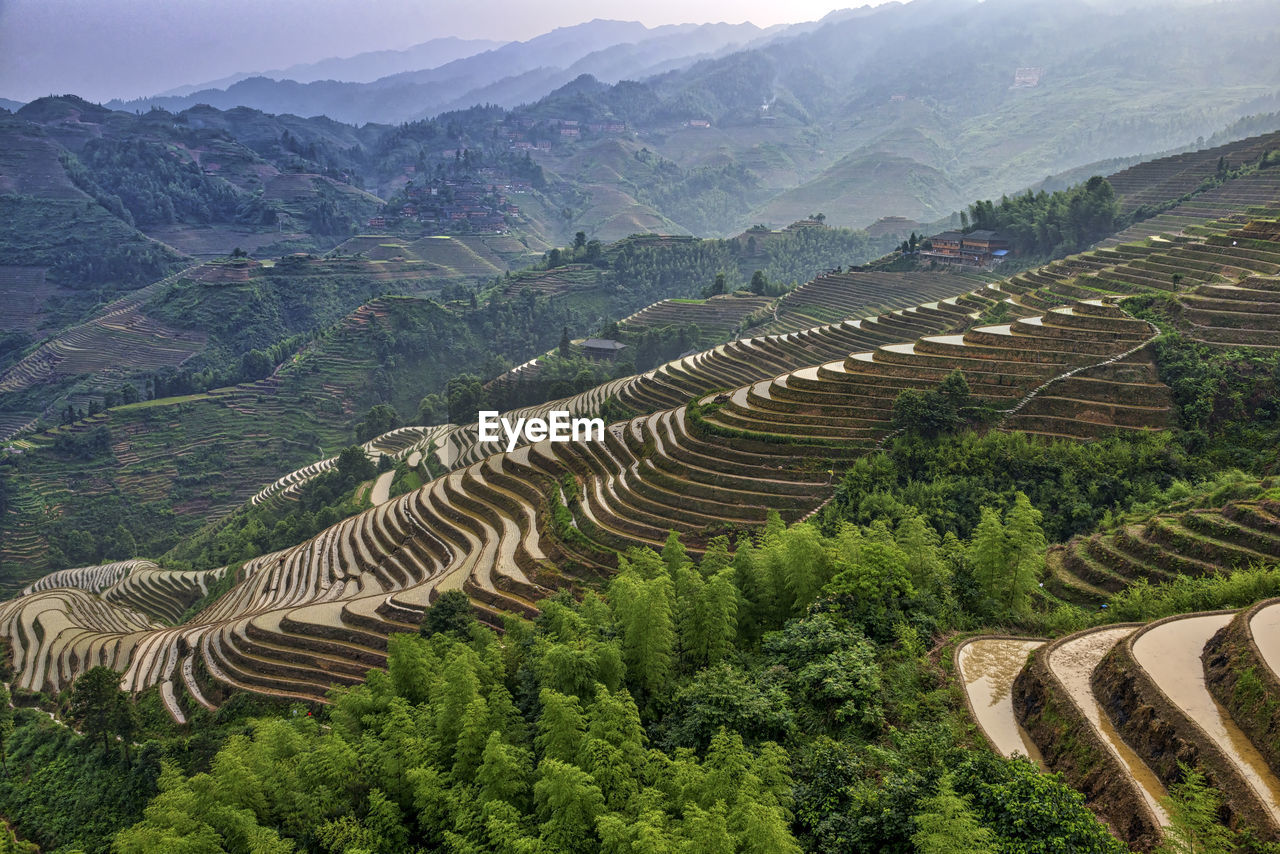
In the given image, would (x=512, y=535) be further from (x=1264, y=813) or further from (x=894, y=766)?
(x=1264, y=813)

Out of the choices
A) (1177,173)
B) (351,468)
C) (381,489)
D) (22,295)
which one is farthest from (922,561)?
(22,295)

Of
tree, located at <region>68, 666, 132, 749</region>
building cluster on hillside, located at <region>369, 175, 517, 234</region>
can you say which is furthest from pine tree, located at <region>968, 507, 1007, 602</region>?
building cluster on hillside, located at <region>369, 175, 517, 234</region>

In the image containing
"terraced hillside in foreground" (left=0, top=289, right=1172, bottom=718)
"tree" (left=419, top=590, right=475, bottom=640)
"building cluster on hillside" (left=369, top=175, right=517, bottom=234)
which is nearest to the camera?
"tree" (left=419, top=590, right=475, bottom=640)

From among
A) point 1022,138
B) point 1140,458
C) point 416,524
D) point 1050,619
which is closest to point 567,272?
point 416,524

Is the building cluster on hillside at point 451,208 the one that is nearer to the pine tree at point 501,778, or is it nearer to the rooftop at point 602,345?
the rooftop at point 602,345

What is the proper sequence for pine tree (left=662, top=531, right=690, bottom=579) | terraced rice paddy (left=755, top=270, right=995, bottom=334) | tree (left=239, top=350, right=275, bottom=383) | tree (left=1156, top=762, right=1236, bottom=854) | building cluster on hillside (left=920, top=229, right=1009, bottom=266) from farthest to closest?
tree (left=239, top=350, right=275, bottom=383)
building cluster on hillside (left=920, top=229, right=1009, bottom=266)
terraced rice paddy (left=755, top=270, right=995, bottom=334)
pine tree (left=662, top=531, right=690, bottom=579)
tree (left=1156, top=762, right=1236, bottom=854)

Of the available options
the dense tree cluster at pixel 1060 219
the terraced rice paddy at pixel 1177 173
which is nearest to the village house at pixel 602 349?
the dense tree cluster at pixel 1060 219

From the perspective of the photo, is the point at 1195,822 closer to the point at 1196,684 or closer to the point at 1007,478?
the point at 1196,684

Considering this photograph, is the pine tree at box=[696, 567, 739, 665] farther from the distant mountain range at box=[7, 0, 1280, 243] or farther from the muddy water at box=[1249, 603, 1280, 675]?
the distant mountain range at box=[7, 0, 1280, 243]
